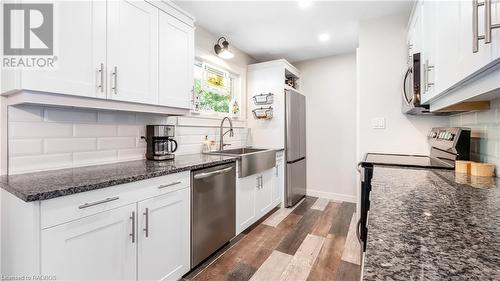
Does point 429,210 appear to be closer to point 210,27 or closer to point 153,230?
point 153,230

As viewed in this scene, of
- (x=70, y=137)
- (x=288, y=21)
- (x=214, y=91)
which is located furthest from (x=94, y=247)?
(x=288, y=21)

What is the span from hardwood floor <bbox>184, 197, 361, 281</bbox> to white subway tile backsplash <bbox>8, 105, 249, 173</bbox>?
1185mm

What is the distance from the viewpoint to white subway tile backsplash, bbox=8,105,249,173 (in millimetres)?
1390

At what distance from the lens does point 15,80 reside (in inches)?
46.0

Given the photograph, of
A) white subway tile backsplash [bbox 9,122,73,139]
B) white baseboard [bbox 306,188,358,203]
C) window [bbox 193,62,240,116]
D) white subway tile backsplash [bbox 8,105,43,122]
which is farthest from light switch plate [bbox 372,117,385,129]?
white subway tile backsplash [bbox 8,105,43,122]

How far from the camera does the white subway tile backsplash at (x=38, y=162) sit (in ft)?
4.47

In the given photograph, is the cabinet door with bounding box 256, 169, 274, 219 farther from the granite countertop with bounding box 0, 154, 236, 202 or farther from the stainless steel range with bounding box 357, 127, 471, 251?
the granite countertop with bounding box 0, 154, 236, 202

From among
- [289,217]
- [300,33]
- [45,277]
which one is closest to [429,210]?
[45,277]

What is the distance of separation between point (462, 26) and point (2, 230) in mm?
2417

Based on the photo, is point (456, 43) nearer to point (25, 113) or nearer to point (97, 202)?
point (97, 202)

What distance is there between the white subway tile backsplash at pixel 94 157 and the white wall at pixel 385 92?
2.44 metres

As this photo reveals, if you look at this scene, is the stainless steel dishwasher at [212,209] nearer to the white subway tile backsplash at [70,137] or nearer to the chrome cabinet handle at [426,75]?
the white subway tile backsplash at [70,137]

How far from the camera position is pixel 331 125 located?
12.5 ft

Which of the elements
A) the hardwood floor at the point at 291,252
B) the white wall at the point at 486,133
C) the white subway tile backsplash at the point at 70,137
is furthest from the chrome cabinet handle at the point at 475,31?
the white subway tile backsplash at the point at 70,137
